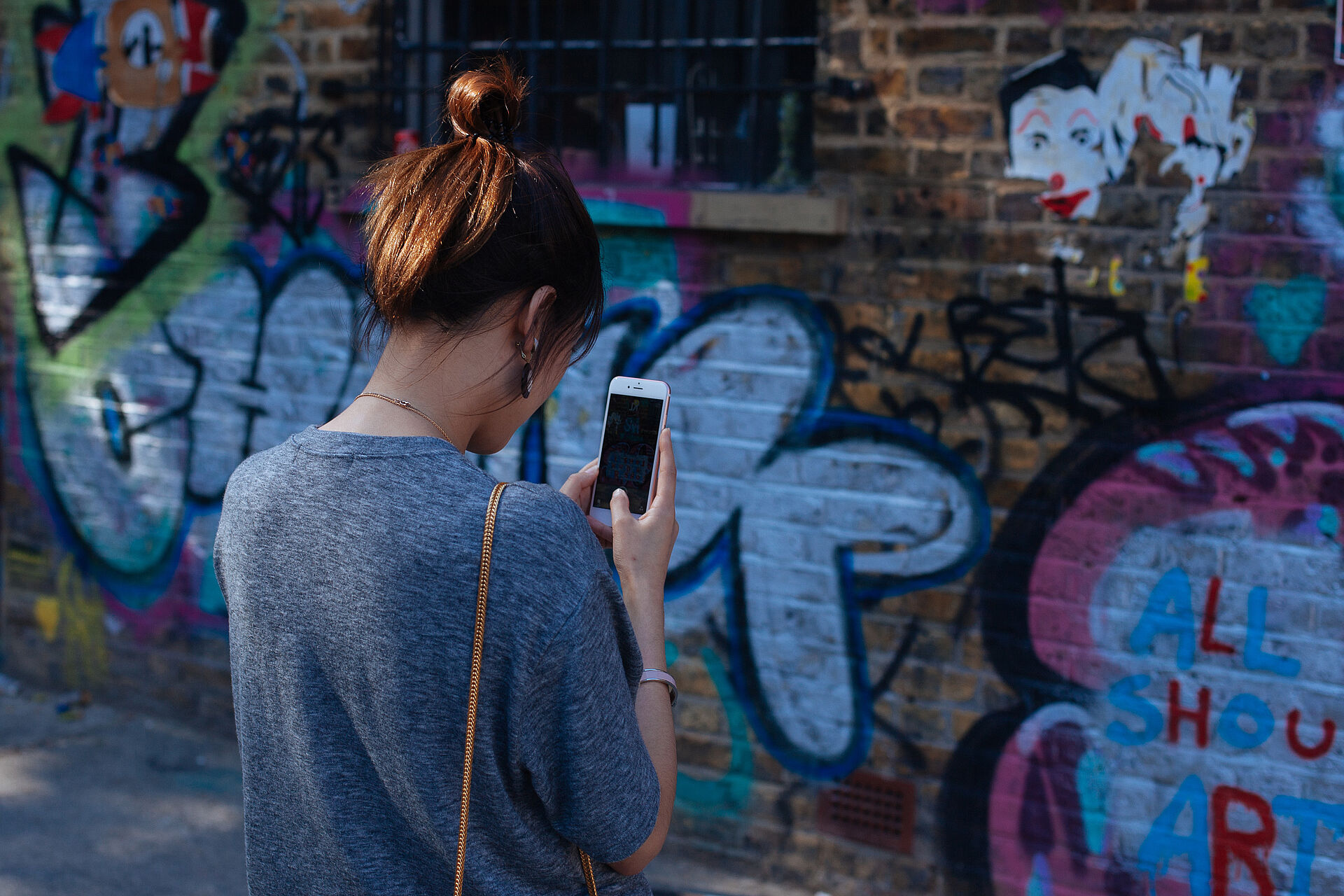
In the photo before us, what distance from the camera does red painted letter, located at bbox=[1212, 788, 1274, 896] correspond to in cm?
278

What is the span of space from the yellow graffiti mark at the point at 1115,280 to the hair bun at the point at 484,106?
1914 millimetres

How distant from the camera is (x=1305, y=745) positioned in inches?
107

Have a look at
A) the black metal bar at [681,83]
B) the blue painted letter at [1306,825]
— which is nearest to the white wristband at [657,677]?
the blue painted letter at [1306,825]

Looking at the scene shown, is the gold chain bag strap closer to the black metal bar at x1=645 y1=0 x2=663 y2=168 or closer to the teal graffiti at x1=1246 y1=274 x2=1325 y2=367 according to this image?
the teal graffiti at x1=1246 y1=274 x2=1325 y2=367

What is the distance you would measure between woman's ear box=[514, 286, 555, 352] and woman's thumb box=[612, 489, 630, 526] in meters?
0.24

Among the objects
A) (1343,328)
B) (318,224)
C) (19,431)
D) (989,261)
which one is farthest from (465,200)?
(19,431)

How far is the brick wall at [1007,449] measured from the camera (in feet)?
8.89

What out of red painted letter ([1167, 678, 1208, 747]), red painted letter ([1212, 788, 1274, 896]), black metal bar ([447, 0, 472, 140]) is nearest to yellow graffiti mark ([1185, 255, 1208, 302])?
red painted letter ([1167, 678, 1208, 747])

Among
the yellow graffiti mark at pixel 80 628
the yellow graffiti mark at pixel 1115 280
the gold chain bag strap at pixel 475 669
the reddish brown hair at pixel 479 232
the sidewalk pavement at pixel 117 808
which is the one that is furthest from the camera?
the yellow graffiti mark at pixel 80 628

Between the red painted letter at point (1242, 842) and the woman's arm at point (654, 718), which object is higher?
the woman's arm at point (654, 718)

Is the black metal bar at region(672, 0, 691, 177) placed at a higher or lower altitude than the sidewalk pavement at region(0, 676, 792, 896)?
higher

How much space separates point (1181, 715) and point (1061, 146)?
4.80 feet

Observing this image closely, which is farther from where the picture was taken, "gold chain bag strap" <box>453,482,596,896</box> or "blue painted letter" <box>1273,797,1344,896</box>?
"blue painted letter" <box>1273,797,1344,896</box>

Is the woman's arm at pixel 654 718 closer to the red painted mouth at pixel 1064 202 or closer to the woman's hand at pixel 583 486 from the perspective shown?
the woman's hand at pixel 583 486
